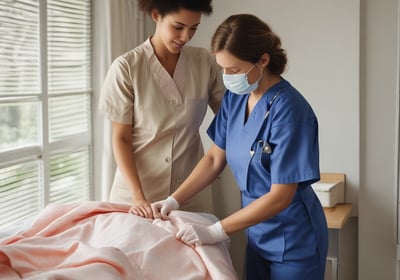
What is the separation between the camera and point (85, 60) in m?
2.87

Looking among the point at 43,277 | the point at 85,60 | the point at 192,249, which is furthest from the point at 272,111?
the point at 85,60

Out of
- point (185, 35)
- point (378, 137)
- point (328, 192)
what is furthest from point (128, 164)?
point (378, 137)

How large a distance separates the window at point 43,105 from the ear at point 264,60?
0.99 metres

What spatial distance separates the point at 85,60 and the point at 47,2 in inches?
14.6

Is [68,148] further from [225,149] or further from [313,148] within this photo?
[313,148]

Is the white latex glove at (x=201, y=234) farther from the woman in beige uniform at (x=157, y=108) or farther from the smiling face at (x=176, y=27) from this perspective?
the smiling face at (x=176, y=27)

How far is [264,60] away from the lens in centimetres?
188

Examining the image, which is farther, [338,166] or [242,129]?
[338,166]

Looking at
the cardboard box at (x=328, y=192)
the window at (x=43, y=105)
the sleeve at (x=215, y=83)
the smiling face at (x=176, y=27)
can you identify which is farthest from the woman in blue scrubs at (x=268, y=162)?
the cardboard box at (x=328, y=192)

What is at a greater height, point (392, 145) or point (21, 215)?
point (392, 145)

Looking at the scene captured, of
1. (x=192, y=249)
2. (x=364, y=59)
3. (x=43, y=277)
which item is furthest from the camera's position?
(x=364, y=59)

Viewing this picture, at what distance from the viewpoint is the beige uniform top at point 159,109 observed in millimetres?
2240

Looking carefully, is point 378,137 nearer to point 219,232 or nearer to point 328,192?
point 328,192

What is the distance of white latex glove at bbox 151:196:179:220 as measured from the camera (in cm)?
198
